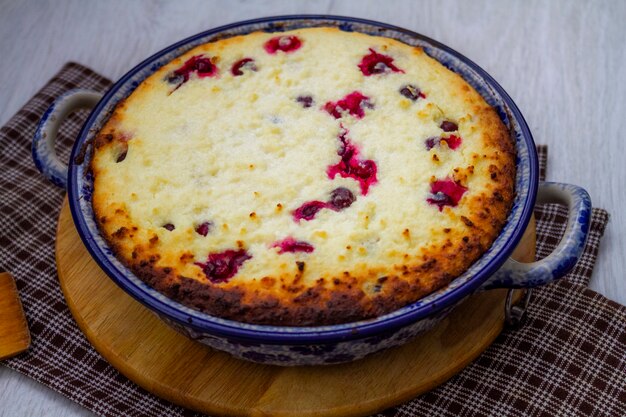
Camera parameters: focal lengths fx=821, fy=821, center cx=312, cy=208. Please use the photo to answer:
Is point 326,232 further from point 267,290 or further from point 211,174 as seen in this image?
point 211,174

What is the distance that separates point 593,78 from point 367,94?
1.14m

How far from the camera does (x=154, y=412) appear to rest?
2012 millimetres

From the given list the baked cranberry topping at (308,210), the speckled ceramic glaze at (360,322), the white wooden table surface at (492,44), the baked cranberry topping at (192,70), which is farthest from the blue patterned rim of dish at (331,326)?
the white wooden table surface at (492,44)

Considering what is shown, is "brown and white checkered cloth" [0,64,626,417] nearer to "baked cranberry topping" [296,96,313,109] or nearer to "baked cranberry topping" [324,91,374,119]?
"baked cranberry topping" [324,91,374,119]

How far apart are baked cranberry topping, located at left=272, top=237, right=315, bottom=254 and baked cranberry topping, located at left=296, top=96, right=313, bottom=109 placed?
1.53ft

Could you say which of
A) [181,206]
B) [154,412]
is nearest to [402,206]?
[181,206]

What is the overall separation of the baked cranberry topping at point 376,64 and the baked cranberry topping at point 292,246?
0.62 meters

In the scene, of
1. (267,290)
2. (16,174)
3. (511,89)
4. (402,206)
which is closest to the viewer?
(267,290)

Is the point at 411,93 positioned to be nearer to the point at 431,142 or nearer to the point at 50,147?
the point at 431,142

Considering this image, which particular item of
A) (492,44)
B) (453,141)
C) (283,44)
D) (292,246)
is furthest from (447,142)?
(492,44)

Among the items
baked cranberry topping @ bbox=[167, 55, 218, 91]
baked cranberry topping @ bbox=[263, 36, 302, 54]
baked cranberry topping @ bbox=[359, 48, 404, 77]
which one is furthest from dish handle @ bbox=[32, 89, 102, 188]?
baked cranberry topping @ bbox=[359, 48, 404, 77]

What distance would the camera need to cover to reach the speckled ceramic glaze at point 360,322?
5.70 ft

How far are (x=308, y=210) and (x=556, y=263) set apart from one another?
1.91 ft

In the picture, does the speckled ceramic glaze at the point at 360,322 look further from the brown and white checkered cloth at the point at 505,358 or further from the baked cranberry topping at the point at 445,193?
the brown and white checkered cloth at the point at 505,358
